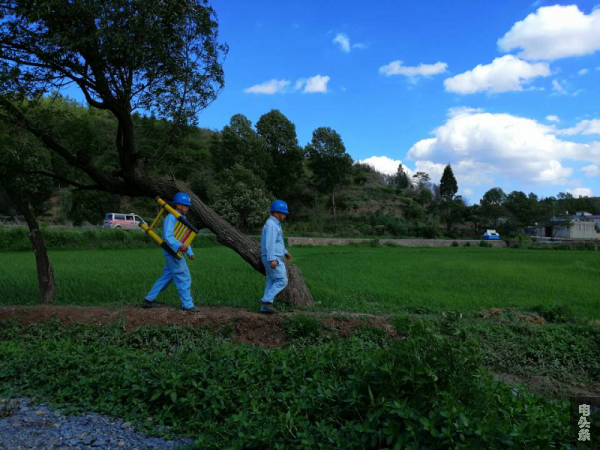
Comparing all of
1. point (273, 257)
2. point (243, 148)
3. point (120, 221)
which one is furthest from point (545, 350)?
point (243, 148)

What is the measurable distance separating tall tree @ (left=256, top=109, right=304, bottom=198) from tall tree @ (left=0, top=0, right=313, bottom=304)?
1356 inches

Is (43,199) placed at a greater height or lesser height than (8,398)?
greater

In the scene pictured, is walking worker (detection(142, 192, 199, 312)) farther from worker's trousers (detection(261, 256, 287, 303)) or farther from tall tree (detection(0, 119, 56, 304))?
tall tree (detection(0, 119, 56, 304))

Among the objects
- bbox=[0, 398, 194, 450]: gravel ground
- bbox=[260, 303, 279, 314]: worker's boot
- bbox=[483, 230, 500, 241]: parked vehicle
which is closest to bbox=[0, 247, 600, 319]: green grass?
bbox=[260, 303, 279, 314]: worker's boot

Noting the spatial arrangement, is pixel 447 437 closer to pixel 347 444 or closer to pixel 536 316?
pixel 347 444

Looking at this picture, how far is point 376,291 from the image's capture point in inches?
407

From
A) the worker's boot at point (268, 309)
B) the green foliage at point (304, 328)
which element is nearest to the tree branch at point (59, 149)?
the worker's boot at point (268, 309)

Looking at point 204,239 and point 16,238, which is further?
point 204,239

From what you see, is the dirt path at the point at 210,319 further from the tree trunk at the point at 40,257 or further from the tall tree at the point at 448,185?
the tall tree at the point at 448,185

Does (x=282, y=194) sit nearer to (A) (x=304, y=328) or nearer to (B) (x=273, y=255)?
(B) (x=273, y=255)

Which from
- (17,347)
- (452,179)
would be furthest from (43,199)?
(452,179)

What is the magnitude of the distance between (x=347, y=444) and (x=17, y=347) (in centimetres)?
419

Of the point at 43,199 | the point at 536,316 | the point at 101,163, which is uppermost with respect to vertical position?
the point at 101,163

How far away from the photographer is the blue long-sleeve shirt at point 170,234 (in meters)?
6.79
